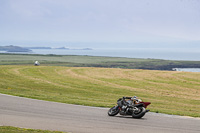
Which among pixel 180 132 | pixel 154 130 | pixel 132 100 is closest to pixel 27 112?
pixel 132 100

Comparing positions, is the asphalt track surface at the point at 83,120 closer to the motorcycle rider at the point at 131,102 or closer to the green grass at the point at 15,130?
the motorcycle rider at the point at 131,102

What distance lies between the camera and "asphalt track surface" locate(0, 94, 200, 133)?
41.9ft

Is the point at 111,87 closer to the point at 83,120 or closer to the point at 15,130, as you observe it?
the point at 83,120

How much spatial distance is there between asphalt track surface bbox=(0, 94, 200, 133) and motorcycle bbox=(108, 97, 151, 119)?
306mm

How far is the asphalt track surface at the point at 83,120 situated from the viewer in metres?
12.8

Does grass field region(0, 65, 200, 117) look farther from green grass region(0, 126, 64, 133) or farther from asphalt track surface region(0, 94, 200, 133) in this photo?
green grass region(0, 126, 64, 133)

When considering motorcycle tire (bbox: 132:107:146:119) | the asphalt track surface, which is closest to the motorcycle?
motorcycle tire (bbox: 132:107:146:119)

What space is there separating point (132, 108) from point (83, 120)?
9.37 ft

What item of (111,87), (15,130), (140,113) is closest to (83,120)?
(140,113)

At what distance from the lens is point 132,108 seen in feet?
51.7

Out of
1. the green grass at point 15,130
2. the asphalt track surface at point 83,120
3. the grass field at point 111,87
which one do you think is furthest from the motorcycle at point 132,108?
the grass field at point 111,87

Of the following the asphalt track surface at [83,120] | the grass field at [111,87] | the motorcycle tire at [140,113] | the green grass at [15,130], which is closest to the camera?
the green grass at [15,130]

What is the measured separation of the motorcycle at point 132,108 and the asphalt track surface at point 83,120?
1.00 ft

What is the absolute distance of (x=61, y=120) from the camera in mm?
14375
